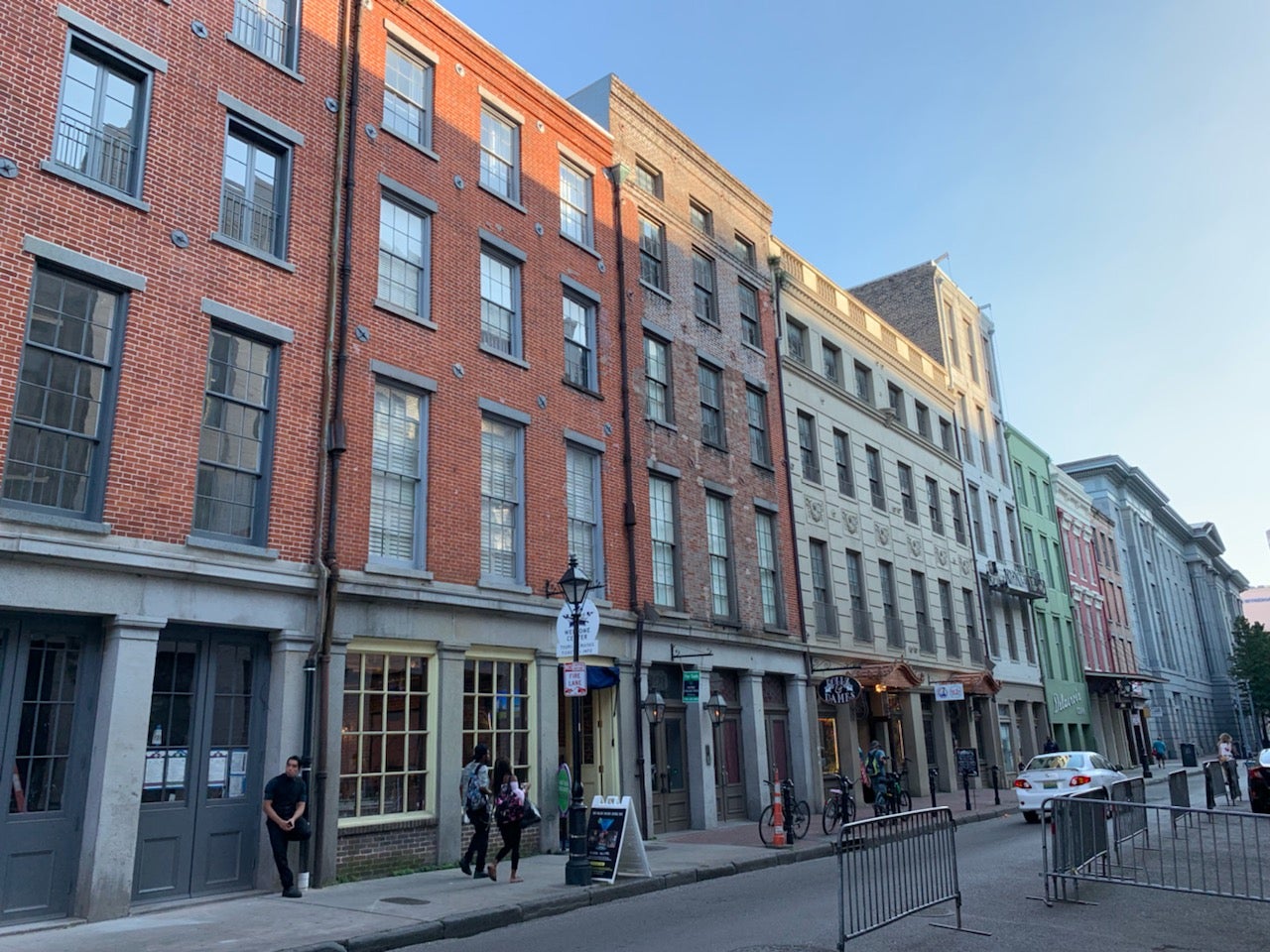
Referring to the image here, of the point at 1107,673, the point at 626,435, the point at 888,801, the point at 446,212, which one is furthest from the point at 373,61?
the point at 1107,673

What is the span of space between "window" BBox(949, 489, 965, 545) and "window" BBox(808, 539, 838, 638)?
32.8 feet

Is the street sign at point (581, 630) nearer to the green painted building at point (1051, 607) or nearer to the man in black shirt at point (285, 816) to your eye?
the man in black shirt at point (285, 816)

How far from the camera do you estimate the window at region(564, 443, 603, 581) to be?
Answer: 1795 cm

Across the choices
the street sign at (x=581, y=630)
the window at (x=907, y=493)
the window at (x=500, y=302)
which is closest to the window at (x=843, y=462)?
the window at (x=907, y=493)

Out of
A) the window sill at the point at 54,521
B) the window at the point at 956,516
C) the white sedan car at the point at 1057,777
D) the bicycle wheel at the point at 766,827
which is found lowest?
the bicycle wheel at the point at 766,827

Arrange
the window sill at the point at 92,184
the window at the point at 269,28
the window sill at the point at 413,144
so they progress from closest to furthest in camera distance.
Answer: the window sill at the point at 92,184
the window at the point at 269,28
the window sill at the point at 413,144

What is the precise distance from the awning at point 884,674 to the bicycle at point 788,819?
20.0 ft

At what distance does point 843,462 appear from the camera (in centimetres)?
2795

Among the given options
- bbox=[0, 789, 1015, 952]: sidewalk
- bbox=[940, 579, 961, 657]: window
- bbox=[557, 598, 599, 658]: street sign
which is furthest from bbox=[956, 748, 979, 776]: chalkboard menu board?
bbox=[557, 598, 599, 658]: street sign

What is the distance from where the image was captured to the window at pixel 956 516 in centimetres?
3403

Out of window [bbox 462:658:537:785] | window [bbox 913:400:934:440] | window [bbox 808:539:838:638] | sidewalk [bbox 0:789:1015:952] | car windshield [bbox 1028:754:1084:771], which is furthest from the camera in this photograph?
window [bbox 913:400:934:440]

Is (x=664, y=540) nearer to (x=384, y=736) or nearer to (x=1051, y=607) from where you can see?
(x=384, y=736)

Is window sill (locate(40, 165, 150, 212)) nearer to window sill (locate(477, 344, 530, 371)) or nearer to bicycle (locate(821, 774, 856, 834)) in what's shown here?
window sill (locate(477, 344, 530, 371))

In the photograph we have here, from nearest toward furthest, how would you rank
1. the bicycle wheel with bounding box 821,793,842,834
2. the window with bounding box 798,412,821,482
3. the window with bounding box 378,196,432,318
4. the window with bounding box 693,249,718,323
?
1. the window with bounding box 378,196,432,318
2. the bicycle wheel with bounding box 821,793,842,834
3. the window with bounding box 693,249,718,323
4. the window with bounding box 798,412,821,482
